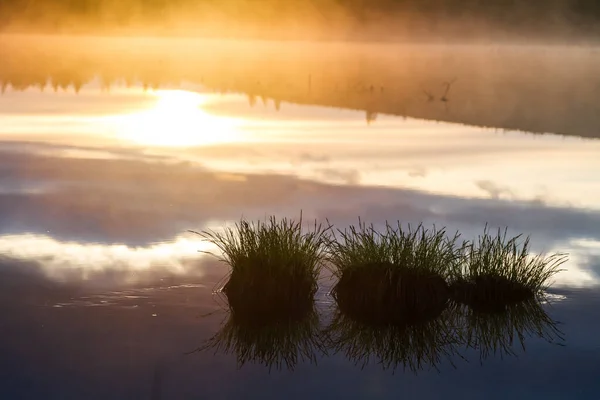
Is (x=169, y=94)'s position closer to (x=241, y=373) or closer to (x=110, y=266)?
(x=110, y=266)

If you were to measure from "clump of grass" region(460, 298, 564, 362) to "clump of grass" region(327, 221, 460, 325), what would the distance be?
1.35ft

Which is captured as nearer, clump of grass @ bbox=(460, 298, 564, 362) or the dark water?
the dark water

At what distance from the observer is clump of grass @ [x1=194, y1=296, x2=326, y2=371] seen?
33.7 feet

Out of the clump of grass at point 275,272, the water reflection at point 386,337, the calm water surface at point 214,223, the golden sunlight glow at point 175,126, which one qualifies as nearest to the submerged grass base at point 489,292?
the water reflection at point 386,337

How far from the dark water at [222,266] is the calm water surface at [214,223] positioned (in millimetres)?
32

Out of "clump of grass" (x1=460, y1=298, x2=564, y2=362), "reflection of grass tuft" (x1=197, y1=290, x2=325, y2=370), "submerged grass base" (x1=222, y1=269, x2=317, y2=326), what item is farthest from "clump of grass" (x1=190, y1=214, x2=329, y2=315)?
"clump of grass" (x1=460, y1=298, x2=564, y2=362)

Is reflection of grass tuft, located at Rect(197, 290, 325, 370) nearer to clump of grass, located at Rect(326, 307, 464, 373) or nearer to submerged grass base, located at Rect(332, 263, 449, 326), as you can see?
clump of grass, located at Rect(326, 307, 464, 373)

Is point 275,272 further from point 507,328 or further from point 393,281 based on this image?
point 507,328

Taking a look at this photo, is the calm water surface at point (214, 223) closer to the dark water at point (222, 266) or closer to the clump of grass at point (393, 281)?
the dark water at point (222, 266)

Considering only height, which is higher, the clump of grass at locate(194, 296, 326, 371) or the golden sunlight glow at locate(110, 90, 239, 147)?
the golden sunlight glow at locate(110, 90, 239, 147)

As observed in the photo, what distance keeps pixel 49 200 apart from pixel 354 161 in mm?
9092

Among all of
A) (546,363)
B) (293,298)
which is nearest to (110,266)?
(293,298)

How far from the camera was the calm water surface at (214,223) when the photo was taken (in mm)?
9703

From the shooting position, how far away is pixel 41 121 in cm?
3559
